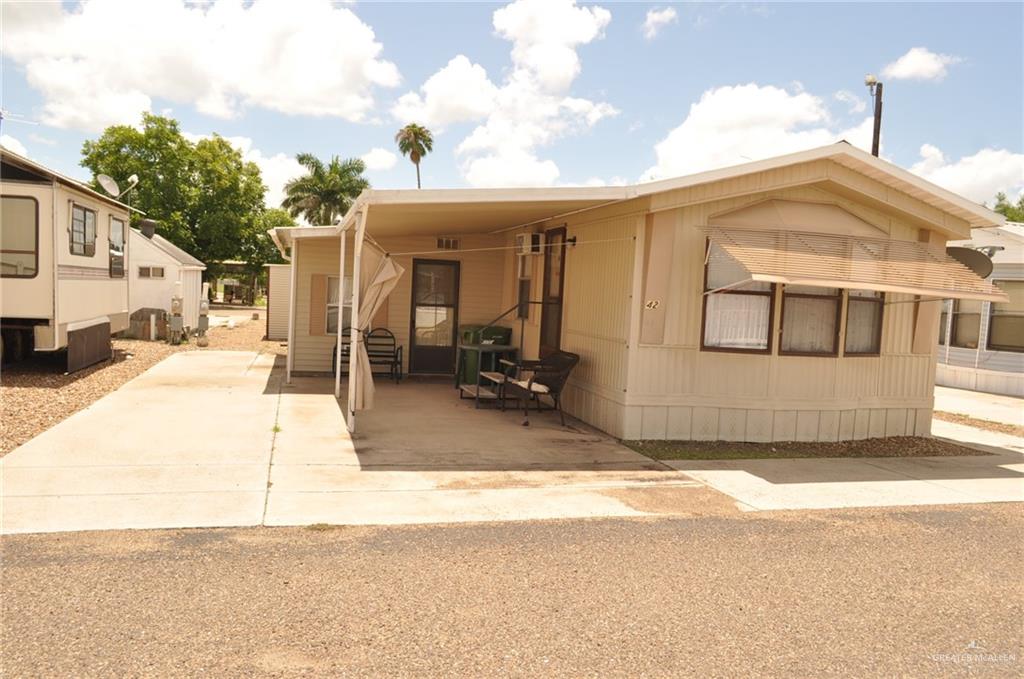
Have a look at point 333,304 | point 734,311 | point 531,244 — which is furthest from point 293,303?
point 734,311

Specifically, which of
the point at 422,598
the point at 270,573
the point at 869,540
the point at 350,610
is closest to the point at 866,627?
the point at 869,540

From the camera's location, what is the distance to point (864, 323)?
9.12 metres

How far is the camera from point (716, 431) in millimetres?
8617

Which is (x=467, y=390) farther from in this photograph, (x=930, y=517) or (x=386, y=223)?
(x=930, y=517)

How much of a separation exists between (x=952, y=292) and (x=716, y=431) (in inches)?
113

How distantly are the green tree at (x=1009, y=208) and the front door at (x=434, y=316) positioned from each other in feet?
158

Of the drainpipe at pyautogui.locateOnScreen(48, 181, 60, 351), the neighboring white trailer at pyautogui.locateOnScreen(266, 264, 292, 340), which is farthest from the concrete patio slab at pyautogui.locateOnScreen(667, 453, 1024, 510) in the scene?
the neighboring white trailer at pyautogui.locateOnScreen(266, 264, 292, 340)

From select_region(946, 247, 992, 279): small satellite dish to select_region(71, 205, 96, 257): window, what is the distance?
12591 mm

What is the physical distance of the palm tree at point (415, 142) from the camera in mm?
42188

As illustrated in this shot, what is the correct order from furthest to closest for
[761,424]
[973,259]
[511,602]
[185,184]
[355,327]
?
[185,184] → [973,259] → [761,424] → [355,327] → [511,602]

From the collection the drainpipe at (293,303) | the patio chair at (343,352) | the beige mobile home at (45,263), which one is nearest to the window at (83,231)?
the beige mobile home at (45,263)

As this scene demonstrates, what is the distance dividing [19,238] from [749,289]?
10.1m

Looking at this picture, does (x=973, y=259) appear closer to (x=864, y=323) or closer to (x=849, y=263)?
(x=864, y=323)

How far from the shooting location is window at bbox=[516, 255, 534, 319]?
11852mm
